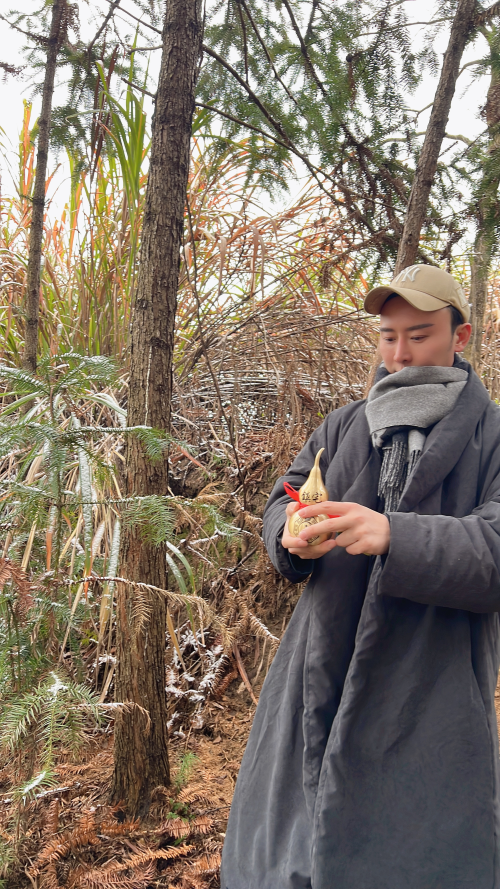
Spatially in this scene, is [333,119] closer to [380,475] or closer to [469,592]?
[380,475]

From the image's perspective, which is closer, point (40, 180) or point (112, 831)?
point (112, 831)

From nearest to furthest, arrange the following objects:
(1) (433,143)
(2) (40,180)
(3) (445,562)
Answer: (3) (445,562)
(1) (433,143)
(2) (40,180)

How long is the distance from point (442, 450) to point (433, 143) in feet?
4.71

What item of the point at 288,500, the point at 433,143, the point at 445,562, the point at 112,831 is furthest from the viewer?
the point at 433,143

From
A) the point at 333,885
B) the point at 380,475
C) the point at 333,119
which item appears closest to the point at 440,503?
the point at 380,475

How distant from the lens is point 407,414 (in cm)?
120

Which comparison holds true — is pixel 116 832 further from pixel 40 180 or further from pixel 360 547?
pixel 40 180

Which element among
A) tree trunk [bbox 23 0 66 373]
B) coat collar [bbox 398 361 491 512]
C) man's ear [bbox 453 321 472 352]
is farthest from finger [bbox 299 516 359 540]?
tree trunk [bbox 23 0 66 373]

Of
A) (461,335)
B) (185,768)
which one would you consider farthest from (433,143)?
(185,768)

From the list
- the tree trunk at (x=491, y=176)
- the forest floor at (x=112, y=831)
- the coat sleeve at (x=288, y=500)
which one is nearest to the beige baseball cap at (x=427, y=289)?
the coat sleeve at (x=288, y=500)

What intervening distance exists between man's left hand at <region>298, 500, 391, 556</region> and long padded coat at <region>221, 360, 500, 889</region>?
0.02 metres

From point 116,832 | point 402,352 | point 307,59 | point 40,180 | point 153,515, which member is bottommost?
point 116,832

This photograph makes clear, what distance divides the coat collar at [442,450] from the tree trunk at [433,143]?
42.7 inches

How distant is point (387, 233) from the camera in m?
2.38
